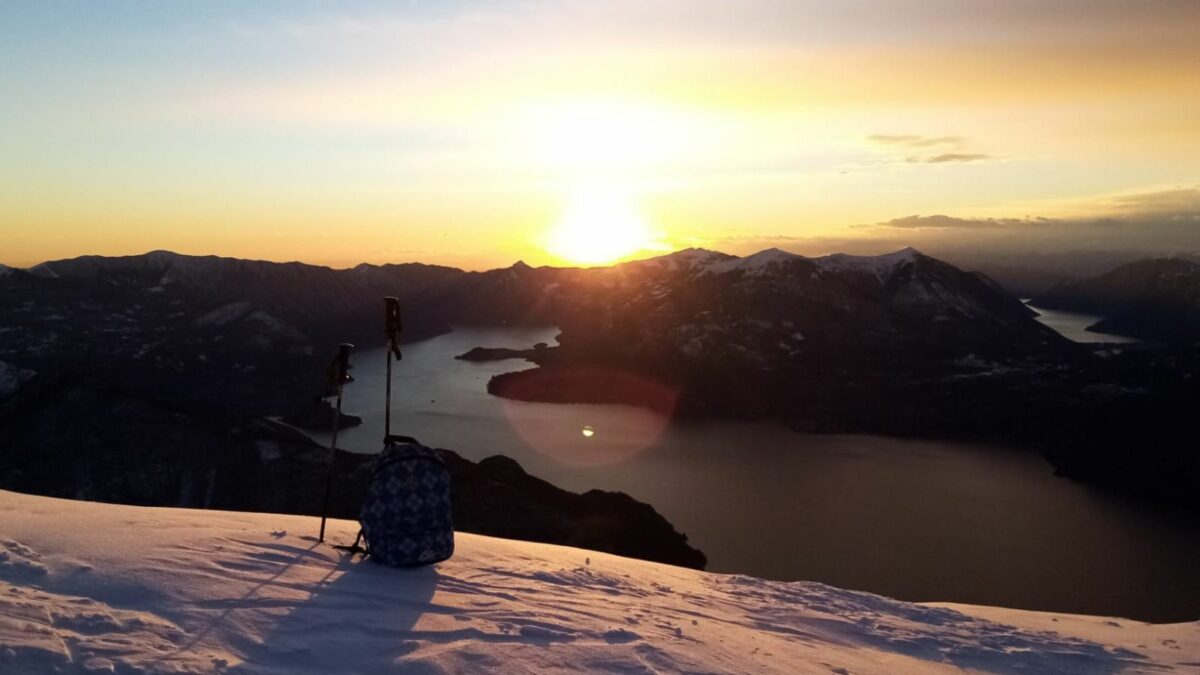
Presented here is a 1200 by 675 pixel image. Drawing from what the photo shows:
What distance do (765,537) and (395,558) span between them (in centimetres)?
4763

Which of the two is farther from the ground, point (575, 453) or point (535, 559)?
point (535, 559)

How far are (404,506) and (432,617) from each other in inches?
89.2

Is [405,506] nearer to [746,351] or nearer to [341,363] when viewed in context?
[341,363]

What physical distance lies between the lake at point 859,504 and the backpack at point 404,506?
1535 inches

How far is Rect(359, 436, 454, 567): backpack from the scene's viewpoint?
10.1 metres

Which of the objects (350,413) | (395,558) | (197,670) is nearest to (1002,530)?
(395,558)

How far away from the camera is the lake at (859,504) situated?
48.3m

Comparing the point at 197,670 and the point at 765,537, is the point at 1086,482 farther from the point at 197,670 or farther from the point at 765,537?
the point at 197,670

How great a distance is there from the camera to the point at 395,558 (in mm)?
10062

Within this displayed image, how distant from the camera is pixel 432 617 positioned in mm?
8164

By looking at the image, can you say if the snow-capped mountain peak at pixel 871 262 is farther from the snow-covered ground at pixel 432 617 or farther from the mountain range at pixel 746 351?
the snow-covered ground at pixel 432 617

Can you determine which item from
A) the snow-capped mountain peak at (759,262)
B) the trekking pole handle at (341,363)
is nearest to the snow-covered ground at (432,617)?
the trekking pole handle at (341,363)

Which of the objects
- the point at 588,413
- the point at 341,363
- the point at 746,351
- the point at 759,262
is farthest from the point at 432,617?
the point at 759,262

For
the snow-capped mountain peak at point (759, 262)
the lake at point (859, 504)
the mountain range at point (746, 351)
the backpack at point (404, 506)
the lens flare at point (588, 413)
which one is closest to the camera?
the backpack at point (404, 506)
